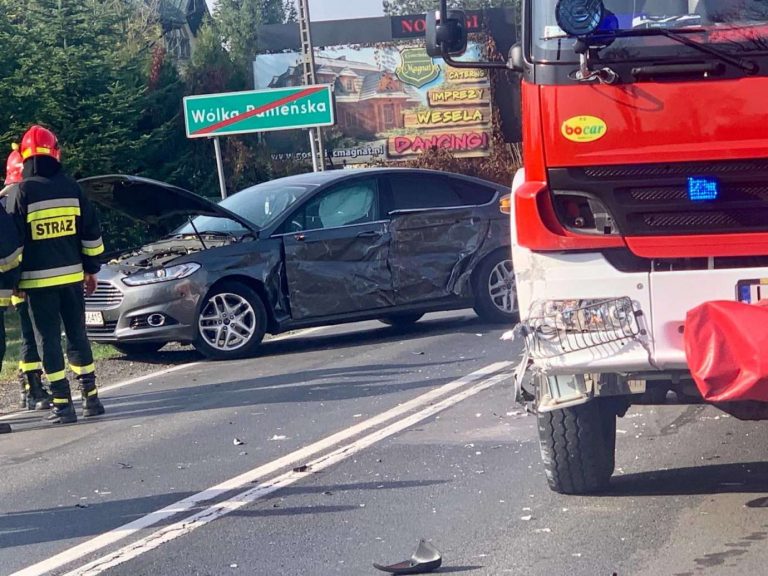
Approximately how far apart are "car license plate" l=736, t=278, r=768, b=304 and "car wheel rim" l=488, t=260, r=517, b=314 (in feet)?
25.0

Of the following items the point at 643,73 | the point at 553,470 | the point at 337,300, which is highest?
the point at 643,73

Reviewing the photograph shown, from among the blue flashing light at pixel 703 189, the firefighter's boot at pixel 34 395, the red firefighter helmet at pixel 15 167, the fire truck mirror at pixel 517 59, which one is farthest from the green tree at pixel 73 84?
the blue flashing light at pixel 703 189

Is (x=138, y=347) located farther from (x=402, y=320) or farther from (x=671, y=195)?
(x=671, y=195)

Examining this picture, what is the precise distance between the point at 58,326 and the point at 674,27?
5.42 meters

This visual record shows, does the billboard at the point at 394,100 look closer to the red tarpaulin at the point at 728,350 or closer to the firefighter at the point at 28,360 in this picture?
the firefighter at the point at 28,360

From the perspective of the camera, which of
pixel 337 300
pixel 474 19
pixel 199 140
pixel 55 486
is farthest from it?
pixel 474 19

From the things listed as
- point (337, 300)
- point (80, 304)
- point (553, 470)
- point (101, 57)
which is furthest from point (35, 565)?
point (101, 57)

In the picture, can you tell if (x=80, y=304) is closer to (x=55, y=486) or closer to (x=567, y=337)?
(x=55, y=486)

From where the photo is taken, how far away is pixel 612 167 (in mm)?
5332

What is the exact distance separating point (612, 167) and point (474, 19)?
39.0 meters

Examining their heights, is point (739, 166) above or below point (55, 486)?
above

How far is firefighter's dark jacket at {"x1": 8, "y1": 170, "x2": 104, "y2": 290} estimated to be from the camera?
29.2 ft

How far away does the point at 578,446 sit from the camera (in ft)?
19.2

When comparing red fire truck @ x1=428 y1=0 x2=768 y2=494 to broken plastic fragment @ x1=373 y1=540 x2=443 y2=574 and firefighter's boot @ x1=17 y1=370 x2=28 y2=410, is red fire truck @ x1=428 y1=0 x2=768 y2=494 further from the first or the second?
firefighter's boot @ x1=17 y1=370 x2=28 y2=410
